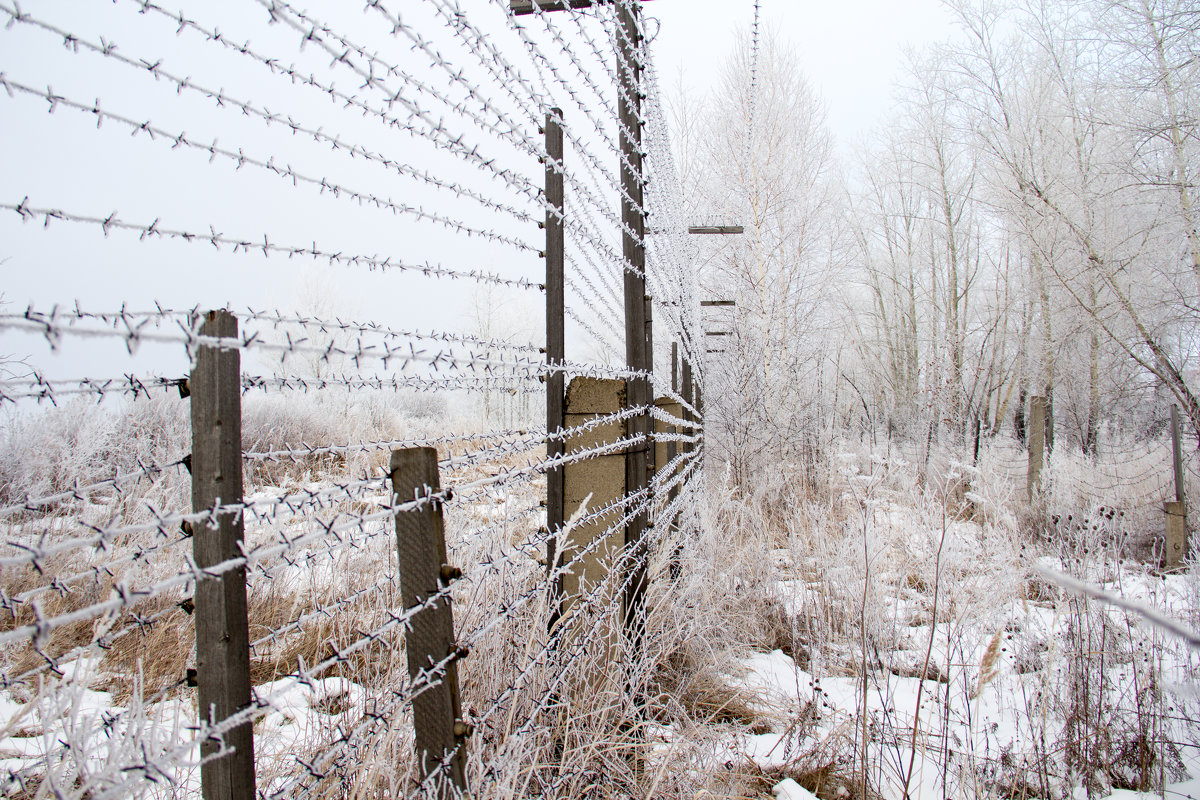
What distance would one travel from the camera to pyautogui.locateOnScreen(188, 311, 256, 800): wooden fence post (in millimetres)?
788

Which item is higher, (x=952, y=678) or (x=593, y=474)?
(x=593, y=474)

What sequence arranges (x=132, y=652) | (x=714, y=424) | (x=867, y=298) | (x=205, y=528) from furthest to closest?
(x=867, y=298), (x=714, y=424), (x=132, y=652), (x=205, y=528)

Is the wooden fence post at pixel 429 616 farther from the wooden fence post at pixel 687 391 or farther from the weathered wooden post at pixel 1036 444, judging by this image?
the weathered wooden post at pixel 1036 444

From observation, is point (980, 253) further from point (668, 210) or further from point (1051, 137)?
point (668, 210)

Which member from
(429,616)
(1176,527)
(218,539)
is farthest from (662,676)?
(1176,527)

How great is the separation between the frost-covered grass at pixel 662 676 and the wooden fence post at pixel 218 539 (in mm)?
62

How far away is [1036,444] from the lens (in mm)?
6977

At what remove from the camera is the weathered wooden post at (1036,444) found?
22.1ft

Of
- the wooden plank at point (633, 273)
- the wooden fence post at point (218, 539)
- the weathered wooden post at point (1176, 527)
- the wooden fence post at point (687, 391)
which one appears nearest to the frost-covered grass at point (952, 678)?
the wooden plank at point (633, 273)

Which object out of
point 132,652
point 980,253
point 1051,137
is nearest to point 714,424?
point 132,652

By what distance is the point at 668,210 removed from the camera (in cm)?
363

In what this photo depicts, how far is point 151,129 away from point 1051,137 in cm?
1400

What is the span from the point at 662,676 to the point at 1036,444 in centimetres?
641

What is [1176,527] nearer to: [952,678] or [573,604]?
[952,678]
